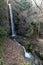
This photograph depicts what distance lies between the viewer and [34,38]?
21.0m

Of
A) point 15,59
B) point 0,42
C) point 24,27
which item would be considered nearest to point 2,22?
point 0,42

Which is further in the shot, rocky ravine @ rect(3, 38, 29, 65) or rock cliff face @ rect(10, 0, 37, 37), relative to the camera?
rock cliff face @ rect(10, 0, 37, 37)

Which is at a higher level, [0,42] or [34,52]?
[0,42]

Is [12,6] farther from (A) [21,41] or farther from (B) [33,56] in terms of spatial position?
(B) [33,56]

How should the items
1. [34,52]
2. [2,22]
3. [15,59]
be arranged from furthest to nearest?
[34,52] < [2,22] < [15,59]

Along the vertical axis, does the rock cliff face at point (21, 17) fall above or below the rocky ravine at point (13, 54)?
above

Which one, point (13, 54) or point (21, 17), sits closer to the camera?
point (13, 54)

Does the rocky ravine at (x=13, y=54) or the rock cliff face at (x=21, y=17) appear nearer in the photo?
the rocky ravine at (x=13, y=54)

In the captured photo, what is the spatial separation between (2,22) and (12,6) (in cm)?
681

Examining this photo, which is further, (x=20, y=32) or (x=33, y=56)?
(x=20, y=32)

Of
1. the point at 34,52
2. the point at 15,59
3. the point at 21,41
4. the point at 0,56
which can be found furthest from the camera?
the point at 21,41

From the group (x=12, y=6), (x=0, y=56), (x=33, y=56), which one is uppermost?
(x=12, y=6)

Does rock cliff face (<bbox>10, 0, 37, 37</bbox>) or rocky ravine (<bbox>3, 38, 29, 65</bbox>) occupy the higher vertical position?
rock cliff face (<bbox>10, 0, 37, 37</bbox>)

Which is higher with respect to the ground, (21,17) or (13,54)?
(21,17)
